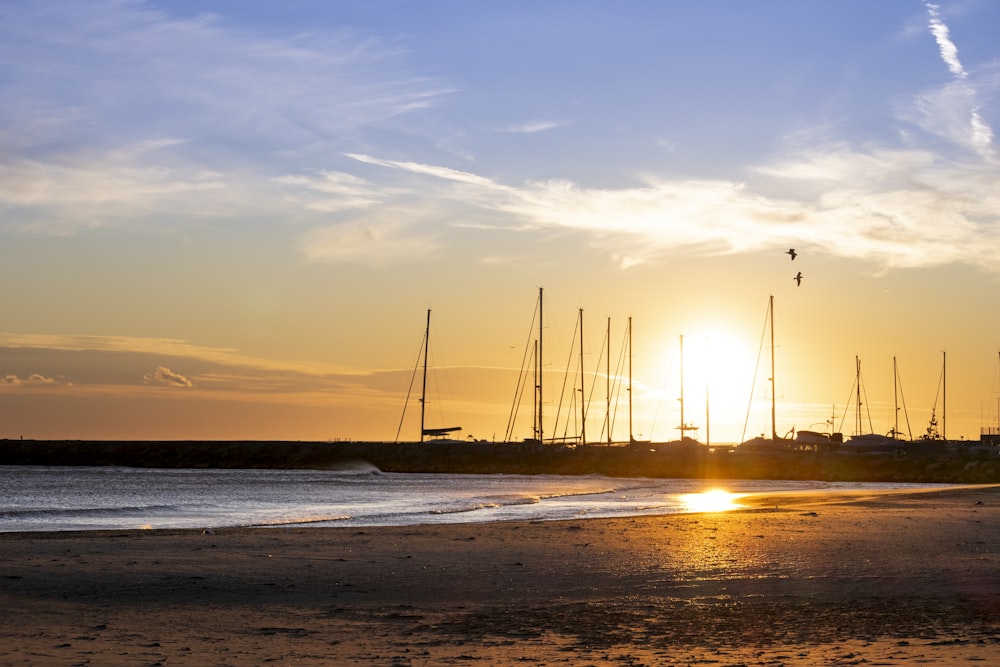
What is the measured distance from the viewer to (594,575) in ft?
61.0

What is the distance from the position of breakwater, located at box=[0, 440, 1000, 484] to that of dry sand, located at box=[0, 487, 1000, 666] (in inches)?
2657

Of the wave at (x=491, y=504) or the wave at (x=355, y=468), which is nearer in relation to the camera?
the wave at (x=491, y=504)

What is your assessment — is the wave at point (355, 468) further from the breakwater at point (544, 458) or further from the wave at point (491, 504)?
the wave at point (491, 504)

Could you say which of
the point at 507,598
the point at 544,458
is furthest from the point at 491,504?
the point at 544,458

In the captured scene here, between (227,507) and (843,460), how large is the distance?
212ft

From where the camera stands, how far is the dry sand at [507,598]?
11875 millimetres

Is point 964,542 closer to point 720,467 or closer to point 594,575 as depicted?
point 594,575

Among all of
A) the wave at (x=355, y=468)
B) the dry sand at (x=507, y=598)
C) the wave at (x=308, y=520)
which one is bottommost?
the wave at (x=355, y=468)

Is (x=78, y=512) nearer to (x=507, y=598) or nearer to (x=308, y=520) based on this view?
(x=308, y=520)

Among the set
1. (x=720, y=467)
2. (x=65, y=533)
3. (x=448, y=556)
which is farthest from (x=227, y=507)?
(x=720, y=467)

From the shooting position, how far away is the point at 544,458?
118625mm

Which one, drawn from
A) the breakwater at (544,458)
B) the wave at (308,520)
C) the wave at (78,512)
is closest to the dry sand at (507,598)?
the wave at (308,520)

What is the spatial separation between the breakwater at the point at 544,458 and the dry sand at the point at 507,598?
221 feet

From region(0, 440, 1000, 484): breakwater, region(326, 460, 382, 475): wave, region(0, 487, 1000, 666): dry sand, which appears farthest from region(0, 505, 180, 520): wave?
region(326, 460, 382, 475): wave
